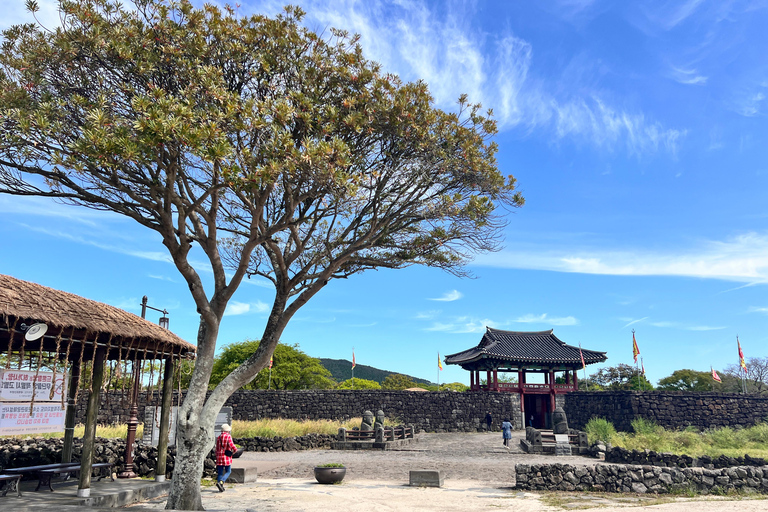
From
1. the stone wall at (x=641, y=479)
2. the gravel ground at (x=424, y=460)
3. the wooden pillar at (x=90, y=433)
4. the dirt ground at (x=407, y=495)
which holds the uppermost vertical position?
the wooden pillar at (x=90, y=433)

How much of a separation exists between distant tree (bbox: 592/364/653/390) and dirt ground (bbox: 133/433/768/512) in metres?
34.6

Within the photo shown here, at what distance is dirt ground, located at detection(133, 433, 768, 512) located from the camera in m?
10.1

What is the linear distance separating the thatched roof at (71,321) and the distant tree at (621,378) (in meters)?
48.3

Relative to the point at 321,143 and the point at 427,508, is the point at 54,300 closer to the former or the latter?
the point at 321,143

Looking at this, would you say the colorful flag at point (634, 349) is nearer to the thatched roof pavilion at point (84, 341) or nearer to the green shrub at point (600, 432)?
the green shrub at point (600, 432)

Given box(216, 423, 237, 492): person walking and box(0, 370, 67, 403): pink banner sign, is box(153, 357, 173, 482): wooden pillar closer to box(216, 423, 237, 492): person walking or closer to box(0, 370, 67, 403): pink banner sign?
box(216, 423, 237, 492): person walking

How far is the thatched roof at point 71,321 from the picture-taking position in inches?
305

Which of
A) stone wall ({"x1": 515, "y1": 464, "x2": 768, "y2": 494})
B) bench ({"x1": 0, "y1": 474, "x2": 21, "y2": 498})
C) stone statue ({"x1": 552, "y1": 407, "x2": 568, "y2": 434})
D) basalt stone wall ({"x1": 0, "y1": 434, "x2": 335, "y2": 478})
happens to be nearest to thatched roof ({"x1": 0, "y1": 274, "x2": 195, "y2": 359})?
bench ({"x1": 0, "y1": 474, "x2": 21, "y2": 498})

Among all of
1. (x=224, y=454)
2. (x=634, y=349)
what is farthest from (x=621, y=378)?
(x=224, y=454)

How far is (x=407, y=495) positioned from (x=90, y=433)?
21.3ft

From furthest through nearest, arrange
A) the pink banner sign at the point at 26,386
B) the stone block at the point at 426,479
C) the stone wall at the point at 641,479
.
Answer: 1. the stone block at the point at 426,479
2. the stone wall at the point at 641,479
3. the pink banner sign at the point at 26,386

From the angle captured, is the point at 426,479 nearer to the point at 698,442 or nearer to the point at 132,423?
the point at 132,423

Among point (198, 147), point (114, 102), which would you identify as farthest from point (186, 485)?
point (114, 102)

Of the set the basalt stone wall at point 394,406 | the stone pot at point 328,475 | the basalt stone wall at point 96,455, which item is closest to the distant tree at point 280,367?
the basalt stone wall at point 394,406
